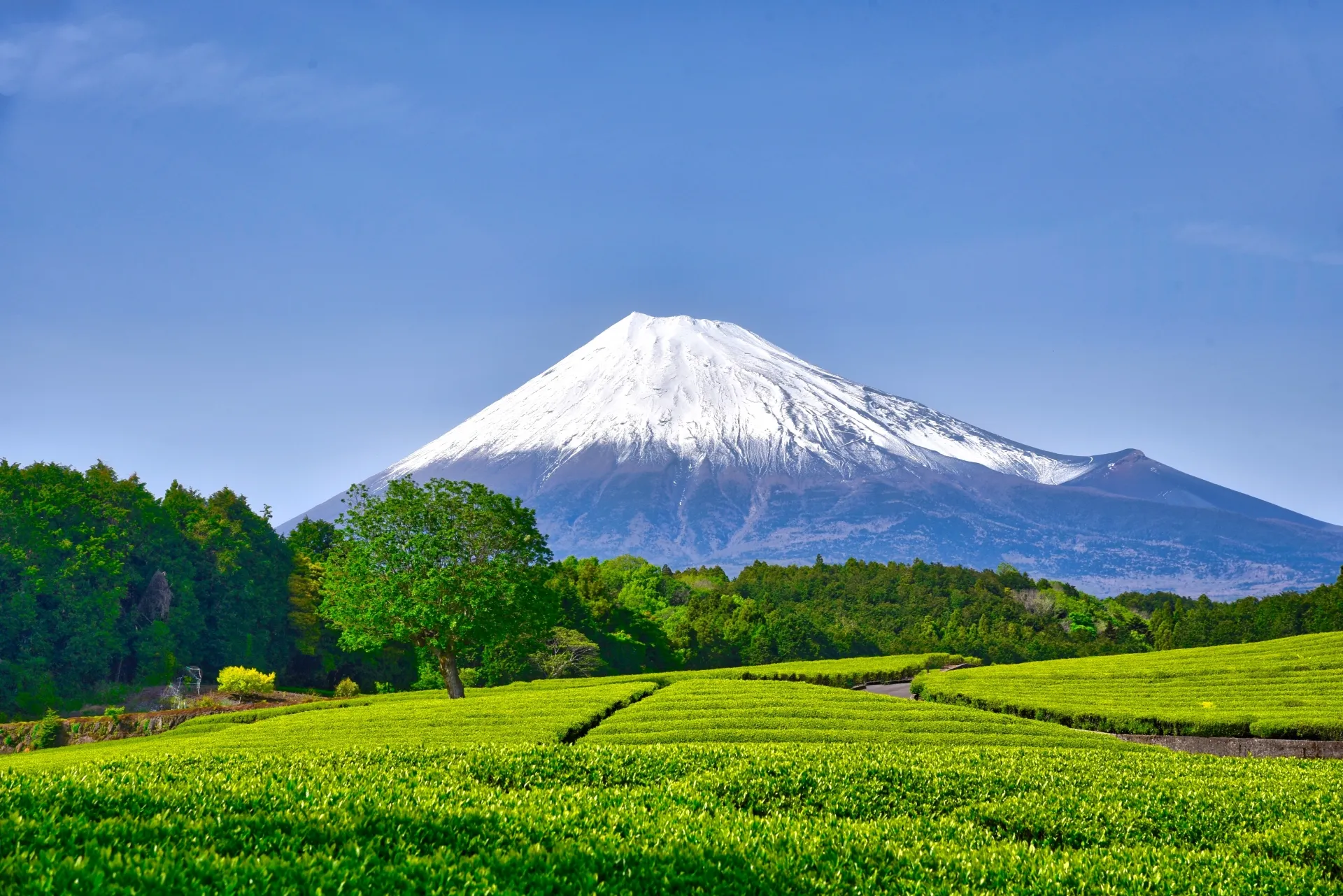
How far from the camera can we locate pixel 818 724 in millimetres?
22625

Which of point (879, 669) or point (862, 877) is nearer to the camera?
point (862, 877)

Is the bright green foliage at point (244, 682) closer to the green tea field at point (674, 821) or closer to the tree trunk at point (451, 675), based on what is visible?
the tree trunk at point (451, 675)

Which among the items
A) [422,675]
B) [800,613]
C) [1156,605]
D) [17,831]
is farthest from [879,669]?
[1156,605]

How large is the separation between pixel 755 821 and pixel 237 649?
52.1 m

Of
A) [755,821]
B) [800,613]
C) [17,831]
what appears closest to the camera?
[17,831]

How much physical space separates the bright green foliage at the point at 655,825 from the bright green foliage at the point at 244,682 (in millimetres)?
31970

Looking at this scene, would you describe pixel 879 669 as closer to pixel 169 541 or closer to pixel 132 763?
pixel 169 541

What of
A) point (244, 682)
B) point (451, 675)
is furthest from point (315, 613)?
point (451, 675)

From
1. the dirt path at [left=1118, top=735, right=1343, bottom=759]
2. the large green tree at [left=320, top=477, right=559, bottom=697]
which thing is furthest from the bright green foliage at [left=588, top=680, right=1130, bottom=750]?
the large green tree at [left=320, top=477, right=559, bottom=697]

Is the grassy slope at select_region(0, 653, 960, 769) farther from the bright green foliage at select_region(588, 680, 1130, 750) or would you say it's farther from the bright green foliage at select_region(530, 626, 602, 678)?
the bright green foliage at select_region(530, 626, 602, 678)

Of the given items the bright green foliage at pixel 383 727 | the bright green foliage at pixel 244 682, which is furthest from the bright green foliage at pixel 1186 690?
the bright green foliage at pixel 244 682

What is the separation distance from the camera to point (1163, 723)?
88.3 ft

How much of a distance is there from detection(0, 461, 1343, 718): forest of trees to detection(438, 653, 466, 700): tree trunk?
435cm

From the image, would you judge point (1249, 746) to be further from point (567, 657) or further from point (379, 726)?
point (567, 657)
